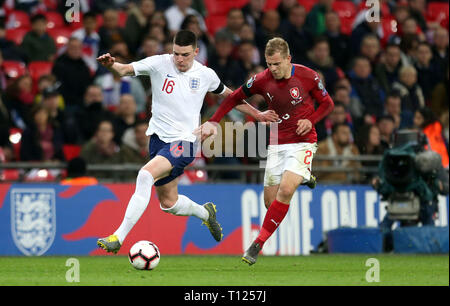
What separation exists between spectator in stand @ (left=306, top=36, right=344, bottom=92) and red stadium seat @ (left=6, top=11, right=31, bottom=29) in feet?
16.7

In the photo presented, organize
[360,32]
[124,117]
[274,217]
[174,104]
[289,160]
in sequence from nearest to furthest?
[174,104], [274,217], [289,160], [124,117], [360,32]

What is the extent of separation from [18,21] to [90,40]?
6.28 ft

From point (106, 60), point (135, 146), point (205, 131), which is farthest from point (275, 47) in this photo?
point (135, 146)

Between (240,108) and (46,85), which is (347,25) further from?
(240,108)

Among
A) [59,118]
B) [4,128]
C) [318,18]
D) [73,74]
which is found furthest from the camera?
[318,18]

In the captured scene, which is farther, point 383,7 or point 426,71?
point 383,7

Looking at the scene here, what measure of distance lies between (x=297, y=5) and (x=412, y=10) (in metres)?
3.55

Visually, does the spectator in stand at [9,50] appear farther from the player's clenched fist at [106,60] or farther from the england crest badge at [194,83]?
the player's clenched fist at [106,60]

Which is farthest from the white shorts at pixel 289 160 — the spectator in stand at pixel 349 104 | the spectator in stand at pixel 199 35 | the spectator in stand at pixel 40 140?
the spectator in stand at pixel 349 104

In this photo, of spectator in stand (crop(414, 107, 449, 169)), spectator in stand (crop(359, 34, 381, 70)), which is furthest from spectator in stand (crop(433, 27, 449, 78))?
spectator in stand (crop(414, 107, 449, 169))

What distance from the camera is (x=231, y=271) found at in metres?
11.4

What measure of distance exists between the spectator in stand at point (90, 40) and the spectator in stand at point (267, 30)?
3127 mm

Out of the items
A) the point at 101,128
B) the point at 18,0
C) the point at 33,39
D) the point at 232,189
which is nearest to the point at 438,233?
the point at 232,189

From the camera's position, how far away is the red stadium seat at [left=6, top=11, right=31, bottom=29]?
1808 centimetres
